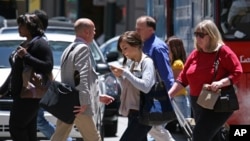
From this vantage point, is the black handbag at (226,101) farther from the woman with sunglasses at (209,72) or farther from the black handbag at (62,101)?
the black handbag at (62,101)

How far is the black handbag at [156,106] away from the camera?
25.4 feet

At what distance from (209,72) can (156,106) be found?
624 mm

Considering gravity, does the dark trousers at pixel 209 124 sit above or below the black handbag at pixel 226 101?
below

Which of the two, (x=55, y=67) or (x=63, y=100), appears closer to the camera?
(x=63, y=100)

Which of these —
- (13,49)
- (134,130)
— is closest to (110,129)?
(13,49)

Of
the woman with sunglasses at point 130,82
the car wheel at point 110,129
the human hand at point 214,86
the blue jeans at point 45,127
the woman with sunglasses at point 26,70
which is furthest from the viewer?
the car wheel at point 110,129

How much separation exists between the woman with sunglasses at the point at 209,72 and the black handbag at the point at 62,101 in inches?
47.4

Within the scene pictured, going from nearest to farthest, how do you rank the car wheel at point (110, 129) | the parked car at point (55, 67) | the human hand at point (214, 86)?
1. the human hand at point (214, 86)
2. the parked car at point (55, 67)
3. the car wheel at point (110, 129)

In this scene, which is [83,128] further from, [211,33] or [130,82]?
[211,33]

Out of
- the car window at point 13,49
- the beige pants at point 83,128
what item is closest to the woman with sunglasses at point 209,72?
the beige pants at point 83,128

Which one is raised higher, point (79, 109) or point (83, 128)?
point (79, 109)

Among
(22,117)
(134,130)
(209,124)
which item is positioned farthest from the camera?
(22,117)

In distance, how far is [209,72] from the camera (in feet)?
25.6

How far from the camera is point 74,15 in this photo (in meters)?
36.9
